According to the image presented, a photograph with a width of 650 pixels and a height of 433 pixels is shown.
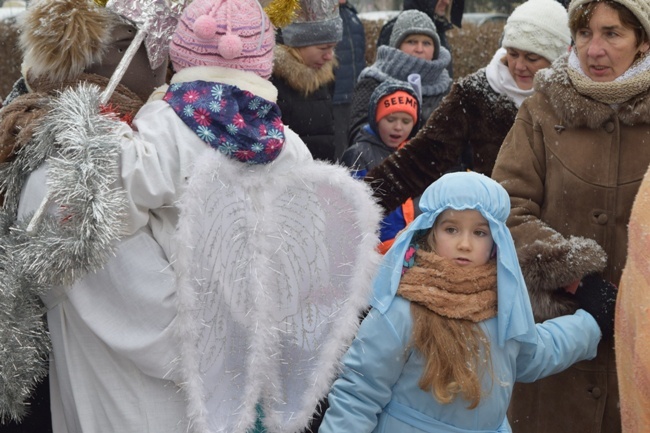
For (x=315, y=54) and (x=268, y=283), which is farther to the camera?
(x=315, y=54)

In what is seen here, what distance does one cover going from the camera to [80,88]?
319cm

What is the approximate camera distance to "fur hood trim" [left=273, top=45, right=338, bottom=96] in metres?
6.38

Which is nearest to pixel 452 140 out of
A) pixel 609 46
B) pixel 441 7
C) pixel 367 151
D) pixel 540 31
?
pixel 540 31

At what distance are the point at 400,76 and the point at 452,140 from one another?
2.54m

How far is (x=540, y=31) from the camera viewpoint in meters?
4.70

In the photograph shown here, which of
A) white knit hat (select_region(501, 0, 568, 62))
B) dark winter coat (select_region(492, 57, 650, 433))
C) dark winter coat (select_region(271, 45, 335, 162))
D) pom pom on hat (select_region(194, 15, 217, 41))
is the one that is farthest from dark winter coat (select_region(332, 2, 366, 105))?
pom pom on hat (select_region(194, 15, 217, 41))

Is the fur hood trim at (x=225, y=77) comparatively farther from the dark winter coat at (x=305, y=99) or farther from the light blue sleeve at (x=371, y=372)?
the dark winter coat at (x=305, y=99)

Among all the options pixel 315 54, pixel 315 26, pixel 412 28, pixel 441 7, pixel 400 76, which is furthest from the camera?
pixel 441 7

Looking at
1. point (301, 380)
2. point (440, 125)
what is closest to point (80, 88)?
point (301, 380)

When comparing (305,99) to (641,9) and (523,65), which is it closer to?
(523,65)

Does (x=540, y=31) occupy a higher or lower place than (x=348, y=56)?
higher

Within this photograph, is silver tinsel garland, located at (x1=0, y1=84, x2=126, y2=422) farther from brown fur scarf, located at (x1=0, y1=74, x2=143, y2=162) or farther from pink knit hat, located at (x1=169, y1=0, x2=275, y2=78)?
pink knit hat, located at (x1=169, y1=0, x2=275, y2=78)

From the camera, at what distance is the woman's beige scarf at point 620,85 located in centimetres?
359

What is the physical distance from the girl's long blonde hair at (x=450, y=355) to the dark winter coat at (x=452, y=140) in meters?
1.39
